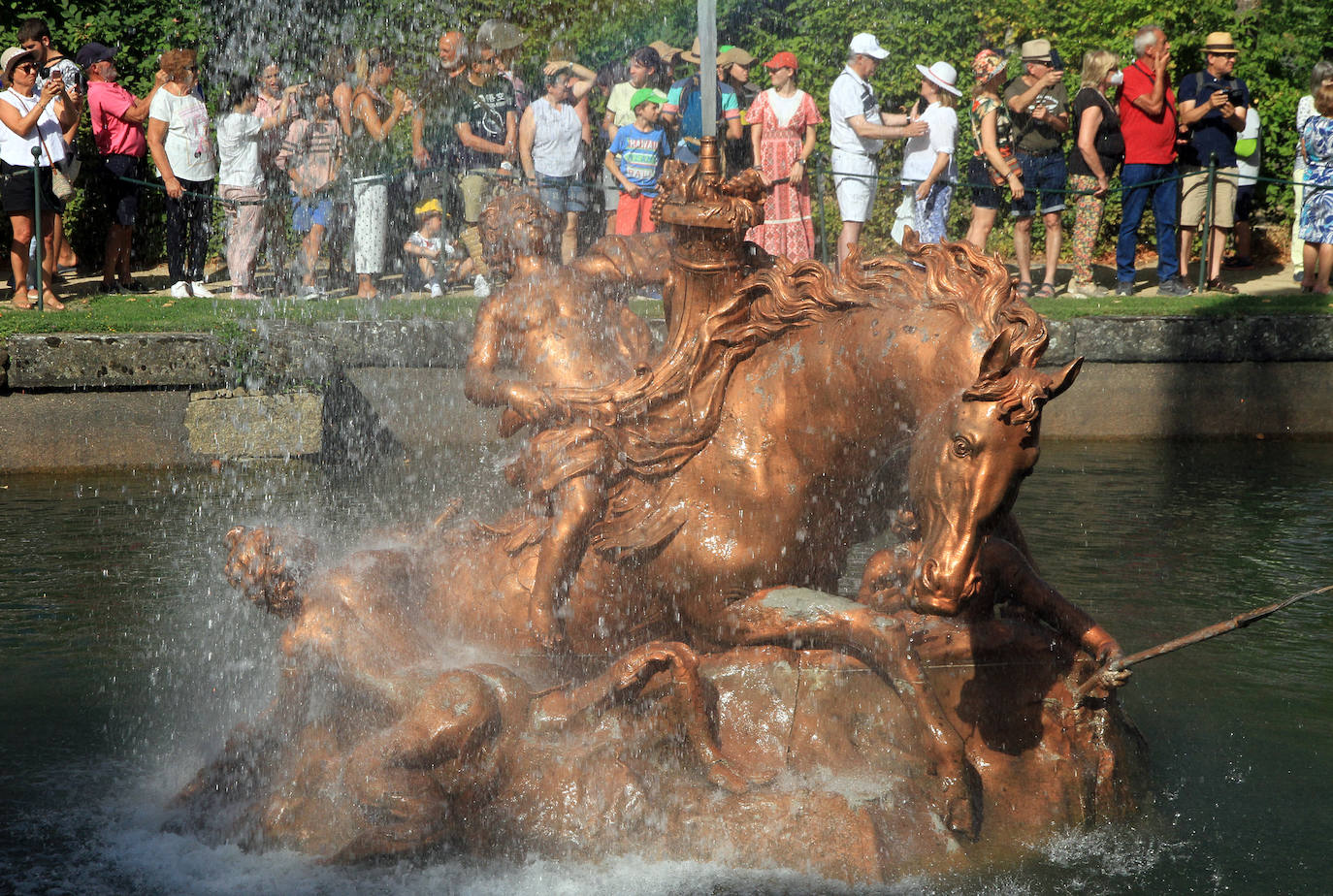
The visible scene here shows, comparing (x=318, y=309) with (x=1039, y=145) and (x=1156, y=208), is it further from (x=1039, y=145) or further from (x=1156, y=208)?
(x=1156, y=208)

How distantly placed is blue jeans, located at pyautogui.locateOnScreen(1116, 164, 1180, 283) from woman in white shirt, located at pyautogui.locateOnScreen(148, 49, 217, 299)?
6.59 meters

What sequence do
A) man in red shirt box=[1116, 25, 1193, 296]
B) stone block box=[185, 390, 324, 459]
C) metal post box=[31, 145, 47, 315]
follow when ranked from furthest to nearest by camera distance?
man in red shirt box=[1116, 25, 1193, 296] < metal post box=[31, 145, 47, 315] < stone block box=[185, 390, 324, 459]

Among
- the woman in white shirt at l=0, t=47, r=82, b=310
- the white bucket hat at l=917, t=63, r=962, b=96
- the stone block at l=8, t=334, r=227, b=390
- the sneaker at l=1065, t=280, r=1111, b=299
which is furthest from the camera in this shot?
the sneaker at l=1065, t=280, r=1111, b=299

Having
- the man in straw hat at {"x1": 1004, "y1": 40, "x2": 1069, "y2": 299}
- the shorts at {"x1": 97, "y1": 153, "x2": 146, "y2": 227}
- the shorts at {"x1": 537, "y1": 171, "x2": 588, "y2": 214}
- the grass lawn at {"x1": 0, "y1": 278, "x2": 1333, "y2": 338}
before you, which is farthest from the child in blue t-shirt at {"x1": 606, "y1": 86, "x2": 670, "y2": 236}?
the shorts at {"x1": 97, "y1": 153, "x2": 146, "y2": 227}

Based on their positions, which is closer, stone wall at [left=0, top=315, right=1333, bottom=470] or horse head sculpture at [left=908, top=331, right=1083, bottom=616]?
horse head sculpture at [left=908, top=331, right=1083, bottom=616]

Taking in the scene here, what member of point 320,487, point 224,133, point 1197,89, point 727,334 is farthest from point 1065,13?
point 727,334

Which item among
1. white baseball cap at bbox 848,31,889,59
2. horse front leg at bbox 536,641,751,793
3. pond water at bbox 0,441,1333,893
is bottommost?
pond water at bbox 0,441,1333,893

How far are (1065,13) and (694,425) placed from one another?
13.0 metres

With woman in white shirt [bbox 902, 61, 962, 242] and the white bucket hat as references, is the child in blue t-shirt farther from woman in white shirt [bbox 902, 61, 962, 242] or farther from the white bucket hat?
the white bucket hat

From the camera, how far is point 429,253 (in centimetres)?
1099

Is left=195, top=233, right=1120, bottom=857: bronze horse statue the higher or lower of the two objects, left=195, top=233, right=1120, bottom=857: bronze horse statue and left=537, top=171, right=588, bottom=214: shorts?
the lower

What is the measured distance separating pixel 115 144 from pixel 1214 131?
797cm

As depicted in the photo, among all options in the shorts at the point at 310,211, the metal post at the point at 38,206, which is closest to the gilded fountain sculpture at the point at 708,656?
the metal post at the point at 38,206

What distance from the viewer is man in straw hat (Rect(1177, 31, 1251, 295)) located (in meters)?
10.4
